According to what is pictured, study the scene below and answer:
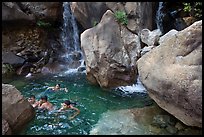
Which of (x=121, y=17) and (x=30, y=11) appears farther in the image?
(x=30, y=11)

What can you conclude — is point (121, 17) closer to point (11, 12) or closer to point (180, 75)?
point (180, 75)

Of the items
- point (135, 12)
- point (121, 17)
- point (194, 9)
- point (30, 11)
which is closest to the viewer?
point (121, 17)

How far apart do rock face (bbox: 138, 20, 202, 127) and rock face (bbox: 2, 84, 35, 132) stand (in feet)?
10.6

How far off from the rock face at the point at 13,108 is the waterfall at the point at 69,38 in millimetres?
6861

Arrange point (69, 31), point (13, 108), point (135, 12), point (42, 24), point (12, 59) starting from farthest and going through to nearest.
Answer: point (69, 31) < point (42, 24) < point (12, 59) < point (135, 12) < point (13, 108)

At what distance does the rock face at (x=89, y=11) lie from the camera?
39.5 feet

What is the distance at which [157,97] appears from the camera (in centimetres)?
674

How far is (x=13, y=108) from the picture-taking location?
6891 mm

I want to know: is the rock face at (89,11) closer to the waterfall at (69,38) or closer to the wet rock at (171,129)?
the waterfall at (69,38)

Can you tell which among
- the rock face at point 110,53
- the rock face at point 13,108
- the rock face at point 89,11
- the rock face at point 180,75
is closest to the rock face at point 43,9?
the rock face at point 89,11

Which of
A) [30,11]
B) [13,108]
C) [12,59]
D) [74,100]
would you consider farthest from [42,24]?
[13,108]

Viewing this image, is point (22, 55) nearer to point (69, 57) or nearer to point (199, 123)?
point (69, 57)

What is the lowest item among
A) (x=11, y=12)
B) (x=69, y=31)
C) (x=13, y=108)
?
(x=13, y=108)

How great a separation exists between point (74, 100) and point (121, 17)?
12.3ft
